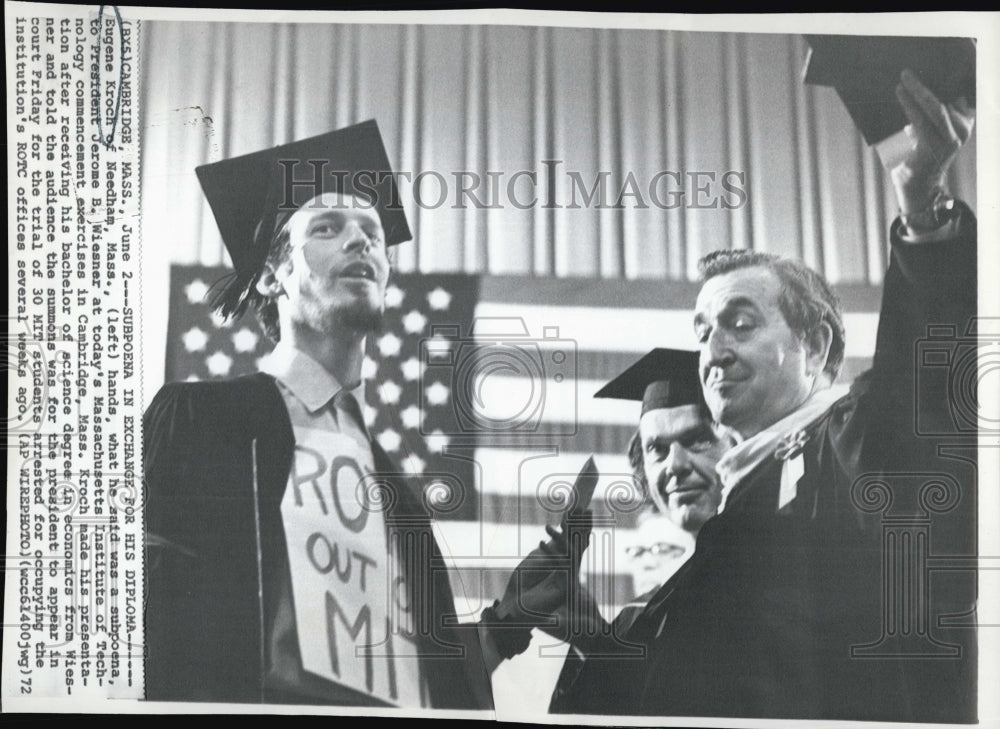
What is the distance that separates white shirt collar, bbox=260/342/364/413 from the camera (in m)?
1.58

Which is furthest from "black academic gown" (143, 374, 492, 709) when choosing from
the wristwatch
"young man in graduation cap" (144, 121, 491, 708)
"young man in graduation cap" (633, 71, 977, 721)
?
the wristwatch

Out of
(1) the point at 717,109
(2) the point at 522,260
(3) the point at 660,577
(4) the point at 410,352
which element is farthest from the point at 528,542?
(1) the point at 717,109

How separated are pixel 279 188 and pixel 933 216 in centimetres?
139

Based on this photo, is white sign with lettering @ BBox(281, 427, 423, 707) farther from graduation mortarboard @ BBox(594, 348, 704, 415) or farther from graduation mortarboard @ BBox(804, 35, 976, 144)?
graduation mortarboard @ BBox(804, 35, 976, 144)

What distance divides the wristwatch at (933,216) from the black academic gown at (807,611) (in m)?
0.42

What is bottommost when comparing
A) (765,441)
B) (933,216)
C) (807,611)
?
(807,611)

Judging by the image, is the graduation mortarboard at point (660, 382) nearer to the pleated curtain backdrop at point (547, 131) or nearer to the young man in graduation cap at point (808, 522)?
the young man in graduation cap at point (808, 522)

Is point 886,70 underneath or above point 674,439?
above

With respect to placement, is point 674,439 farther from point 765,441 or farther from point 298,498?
point 298,498

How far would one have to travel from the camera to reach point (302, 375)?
5.18 ft

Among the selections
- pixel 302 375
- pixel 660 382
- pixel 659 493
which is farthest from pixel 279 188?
pixel 659 493

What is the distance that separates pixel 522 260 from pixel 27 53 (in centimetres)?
114

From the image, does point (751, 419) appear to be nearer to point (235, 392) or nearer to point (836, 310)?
point (836, 310)

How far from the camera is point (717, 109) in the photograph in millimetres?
1610
